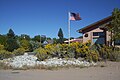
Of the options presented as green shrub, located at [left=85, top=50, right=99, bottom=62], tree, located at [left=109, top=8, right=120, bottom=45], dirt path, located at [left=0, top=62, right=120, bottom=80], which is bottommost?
dirt path, located at [left=0, top=62, right=120, bottom=80]

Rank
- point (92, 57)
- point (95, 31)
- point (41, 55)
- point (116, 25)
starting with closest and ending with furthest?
point (92, 57)
point (41, 55)
point (116, 25)
point (95, 31)

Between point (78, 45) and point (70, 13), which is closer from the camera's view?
point (78, 45)

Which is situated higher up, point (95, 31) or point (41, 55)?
point (95, 31)

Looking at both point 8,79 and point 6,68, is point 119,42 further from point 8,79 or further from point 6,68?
point 8,79

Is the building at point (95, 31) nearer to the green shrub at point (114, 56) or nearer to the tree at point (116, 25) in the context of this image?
the tree at point (116, 25)

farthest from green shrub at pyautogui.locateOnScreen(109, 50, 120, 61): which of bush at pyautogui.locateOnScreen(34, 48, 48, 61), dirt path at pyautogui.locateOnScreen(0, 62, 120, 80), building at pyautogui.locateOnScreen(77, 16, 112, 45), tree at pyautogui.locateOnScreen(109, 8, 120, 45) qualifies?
building at pyautogui.locateOnScreen(77, 16, 112, 45)

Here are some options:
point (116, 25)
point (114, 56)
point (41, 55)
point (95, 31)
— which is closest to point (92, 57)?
point (114, 56)

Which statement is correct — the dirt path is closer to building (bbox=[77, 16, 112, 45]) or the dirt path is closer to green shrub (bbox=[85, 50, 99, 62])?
green shrub (bbox=[85, 50, 99, 62])

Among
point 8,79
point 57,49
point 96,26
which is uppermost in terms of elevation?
point 96,26

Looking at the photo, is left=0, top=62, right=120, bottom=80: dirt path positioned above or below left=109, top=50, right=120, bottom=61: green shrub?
below

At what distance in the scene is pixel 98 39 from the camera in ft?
123

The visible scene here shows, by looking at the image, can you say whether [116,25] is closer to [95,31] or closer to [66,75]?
[95,31]
